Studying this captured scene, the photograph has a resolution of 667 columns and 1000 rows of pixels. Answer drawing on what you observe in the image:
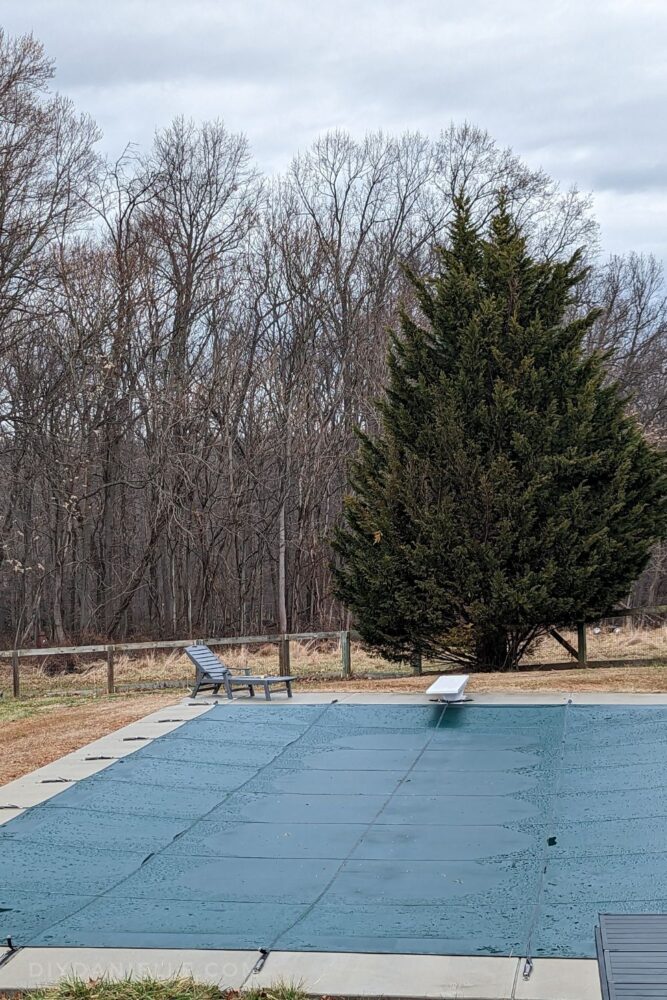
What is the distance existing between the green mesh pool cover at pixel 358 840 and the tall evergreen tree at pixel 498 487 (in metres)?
4.49

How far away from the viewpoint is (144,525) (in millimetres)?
36094

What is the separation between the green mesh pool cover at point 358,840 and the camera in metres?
6.68

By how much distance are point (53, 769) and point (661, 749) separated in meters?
5.76

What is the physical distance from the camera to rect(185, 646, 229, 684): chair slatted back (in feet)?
49.9

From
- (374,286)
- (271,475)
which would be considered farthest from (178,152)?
(271,475)

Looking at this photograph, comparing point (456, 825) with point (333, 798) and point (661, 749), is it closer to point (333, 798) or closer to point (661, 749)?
point (333, 798)

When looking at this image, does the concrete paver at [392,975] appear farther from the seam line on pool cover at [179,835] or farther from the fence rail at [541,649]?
the fence rail at [541,649]

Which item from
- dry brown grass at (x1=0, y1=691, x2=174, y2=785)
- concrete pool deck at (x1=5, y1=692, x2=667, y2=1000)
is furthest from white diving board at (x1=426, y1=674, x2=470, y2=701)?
concrete pool deck at (x1=5, y1=692, x2=667, y2=1000)

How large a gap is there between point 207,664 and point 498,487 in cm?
502

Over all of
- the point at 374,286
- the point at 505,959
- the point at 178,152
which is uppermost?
the point at 178,152

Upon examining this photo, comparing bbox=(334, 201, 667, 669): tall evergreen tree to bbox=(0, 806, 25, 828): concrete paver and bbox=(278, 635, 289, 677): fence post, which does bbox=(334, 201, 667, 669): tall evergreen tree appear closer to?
bbox=(278, 635, 289, 677): fence post

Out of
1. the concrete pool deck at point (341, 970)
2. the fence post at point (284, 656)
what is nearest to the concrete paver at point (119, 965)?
the concrete pool deck at point (341, 970)

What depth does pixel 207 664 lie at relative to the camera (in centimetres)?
1552

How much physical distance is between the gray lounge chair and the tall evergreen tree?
9.55 ft
